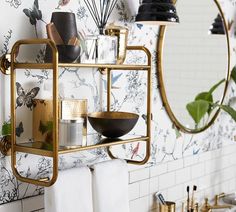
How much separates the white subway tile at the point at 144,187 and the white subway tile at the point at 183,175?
295mm

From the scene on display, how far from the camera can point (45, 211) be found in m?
1.91

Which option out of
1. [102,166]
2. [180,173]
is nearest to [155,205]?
[180,173]

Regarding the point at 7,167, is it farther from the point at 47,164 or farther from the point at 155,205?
the point at 155,205

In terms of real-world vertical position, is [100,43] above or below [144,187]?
above

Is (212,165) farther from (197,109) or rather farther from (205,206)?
(197,109)

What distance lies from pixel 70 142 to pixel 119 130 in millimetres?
279

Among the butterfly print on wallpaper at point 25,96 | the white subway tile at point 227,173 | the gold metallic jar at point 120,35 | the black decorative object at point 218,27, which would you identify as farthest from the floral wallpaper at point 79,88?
the black decorative object at point 218,27

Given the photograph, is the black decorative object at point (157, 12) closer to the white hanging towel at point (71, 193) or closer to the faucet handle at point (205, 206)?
the white hanging towel at point (71, 193)

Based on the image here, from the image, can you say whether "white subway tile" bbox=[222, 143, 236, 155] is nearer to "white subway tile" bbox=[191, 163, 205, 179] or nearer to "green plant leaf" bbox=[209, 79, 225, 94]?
"white subway tile" bbox=[191, 163, 205, 179]

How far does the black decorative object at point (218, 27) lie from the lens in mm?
3091

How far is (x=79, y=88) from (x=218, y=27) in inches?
50.5

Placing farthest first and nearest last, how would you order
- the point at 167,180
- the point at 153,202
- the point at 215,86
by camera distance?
the point at 215,86 → the point at 167,180 → the point at 153,202

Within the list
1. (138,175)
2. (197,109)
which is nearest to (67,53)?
(138,175)

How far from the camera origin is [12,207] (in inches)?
75.7
